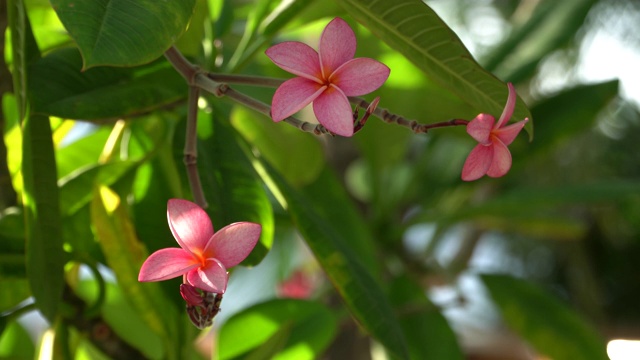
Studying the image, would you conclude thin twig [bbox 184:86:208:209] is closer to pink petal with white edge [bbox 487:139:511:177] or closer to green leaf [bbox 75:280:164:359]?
pink petal with white edge [bbox 487:139:511:177]

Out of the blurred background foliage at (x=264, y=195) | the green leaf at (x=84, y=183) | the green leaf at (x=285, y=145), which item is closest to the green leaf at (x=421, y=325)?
the blurred background foliage at (x=264, y=195)

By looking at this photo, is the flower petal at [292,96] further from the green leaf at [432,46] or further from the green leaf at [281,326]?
the green leaf at [281,326]

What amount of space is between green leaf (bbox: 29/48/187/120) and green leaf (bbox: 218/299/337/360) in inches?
7.2

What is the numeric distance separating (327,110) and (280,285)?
1.85 ft

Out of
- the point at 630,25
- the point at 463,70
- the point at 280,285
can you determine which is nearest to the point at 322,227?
the point at 463,70

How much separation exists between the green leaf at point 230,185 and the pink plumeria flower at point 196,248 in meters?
0.09

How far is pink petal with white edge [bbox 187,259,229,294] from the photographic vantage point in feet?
0.74

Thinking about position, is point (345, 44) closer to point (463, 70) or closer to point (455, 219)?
point (463, 70)

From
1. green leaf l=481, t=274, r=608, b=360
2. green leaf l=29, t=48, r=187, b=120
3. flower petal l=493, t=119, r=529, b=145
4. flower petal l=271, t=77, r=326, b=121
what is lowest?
green leaf l=481, t=274, r=608, b=360

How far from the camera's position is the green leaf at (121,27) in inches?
8.8

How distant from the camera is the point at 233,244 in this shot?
0.24 metres

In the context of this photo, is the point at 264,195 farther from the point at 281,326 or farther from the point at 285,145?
the point at 285,145

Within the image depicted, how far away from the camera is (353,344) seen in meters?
0.83

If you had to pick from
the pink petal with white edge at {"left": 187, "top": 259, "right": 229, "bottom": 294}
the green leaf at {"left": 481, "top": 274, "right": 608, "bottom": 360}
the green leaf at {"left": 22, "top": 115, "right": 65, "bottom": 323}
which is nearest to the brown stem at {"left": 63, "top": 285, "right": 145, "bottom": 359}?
the green leaf at {"left": 22, "top": 115, "right": 65, "bottom": 323}
